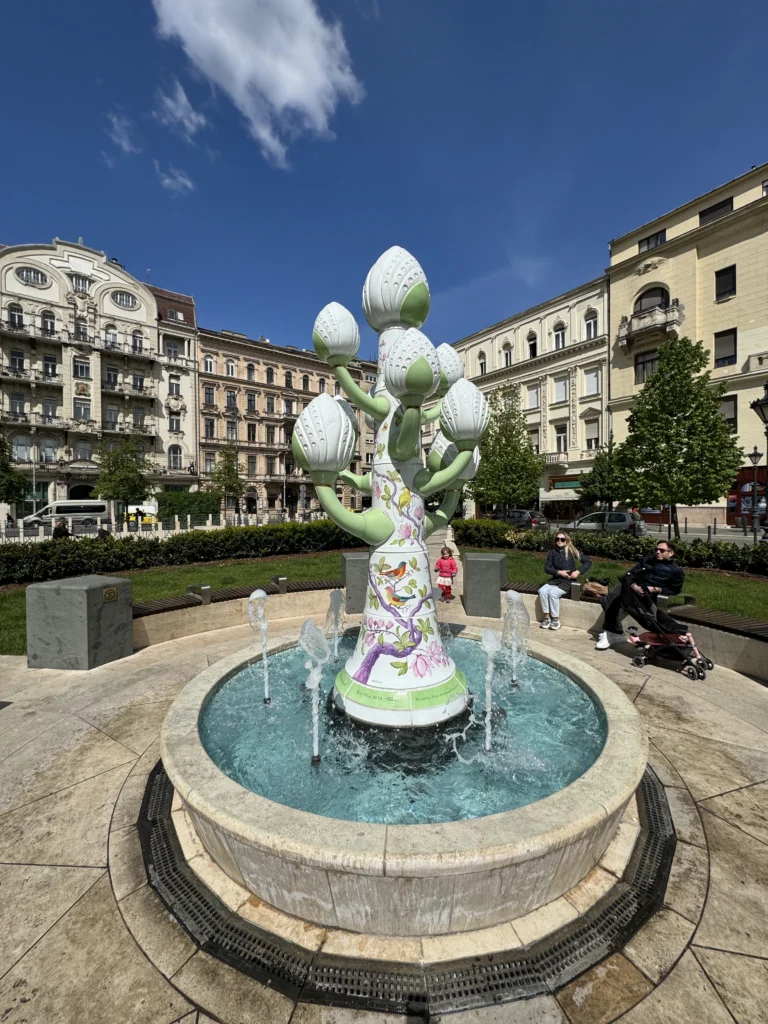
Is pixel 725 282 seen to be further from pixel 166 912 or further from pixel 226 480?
pixel 226 480

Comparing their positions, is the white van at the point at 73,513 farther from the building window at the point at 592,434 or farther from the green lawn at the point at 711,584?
the building window at the point at 592,434

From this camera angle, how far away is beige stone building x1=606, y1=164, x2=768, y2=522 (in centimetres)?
2502

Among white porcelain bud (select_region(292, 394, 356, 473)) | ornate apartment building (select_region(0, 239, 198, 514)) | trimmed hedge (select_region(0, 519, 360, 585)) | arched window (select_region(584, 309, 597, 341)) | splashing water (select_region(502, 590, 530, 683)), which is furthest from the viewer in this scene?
ornate apartment building (select_region(0, 239, 198, 514))

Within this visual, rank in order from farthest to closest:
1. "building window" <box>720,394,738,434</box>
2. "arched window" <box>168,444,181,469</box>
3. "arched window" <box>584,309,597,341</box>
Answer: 1. "arched window" <box>168,444,181,469</box>
2. "arched window" <box>584,309,597,341</box>
3. "building window" <box>720,394,738,434</box>

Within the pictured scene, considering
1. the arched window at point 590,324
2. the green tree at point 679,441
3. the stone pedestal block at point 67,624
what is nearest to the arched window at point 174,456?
the arched window at point 590,324

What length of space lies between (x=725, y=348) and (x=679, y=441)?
1663 centimetres

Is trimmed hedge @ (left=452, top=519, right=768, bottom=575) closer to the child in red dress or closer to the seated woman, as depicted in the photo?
the seated woman

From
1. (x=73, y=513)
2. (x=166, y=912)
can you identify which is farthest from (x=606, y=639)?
(x=73, y=513)

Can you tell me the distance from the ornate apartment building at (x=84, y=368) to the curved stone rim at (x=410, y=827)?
140 ft

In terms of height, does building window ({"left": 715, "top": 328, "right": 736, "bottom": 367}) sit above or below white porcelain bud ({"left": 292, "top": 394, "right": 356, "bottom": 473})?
above

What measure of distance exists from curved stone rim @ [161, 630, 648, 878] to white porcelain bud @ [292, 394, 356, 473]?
2.30 metres

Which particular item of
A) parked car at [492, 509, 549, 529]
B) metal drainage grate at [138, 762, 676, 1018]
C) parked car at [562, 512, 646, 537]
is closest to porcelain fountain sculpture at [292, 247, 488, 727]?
metal drainage grate at [138, 762, 676, 1018]

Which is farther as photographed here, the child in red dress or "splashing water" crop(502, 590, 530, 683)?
the child in red dress

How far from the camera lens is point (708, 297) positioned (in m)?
27.2
